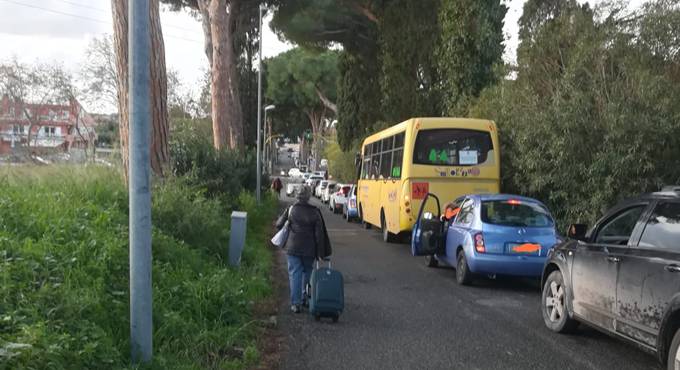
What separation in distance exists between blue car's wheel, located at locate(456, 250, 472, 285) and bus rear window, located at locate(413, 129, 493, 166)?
187 inches

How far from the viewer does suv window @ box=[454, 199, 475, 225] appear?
11.1 m

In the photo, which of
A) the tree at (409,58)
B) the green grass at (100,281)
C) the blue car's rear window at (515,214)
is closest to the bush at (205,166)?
the green grass at (100,281)

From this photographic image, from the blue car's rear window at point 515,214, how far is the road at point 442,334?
3.54 feet

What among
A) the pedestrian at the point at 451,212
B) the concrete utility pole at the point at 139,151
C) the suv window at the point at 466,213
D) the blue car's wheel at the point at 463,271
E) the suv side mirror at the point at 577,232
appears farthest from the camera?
the pedestrian at the point at 451,212

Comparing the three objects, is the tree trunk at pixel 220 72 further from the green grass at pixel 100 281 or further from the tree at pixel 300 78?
the tree at pixel 300 78

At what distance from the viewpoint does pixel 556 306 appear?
7.64m

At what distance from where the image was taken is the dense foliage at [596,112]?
1211 cm

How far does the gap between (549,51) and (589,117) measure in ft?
13.4

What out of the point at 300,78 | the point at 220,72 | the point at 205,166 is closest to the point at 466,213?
the point at 205,166

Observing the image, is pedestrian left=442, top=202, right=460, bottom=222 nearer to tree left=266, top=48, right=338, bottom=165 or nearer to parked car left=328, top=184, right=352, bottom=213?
parked car left=328, top=184, right=352, bottom=213

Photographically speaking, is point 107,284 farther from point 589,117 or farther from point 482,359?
point 589,117

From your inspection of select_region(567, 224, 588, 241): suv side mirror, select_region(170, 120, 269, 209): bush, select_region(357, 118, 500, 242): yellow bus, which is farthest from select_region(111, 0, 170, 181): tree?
select_region(567, 224, 588, 241): suv side mirror

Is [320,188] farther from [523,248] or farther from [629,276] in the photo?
[629,276]

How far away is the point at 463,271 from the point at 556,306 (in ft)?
10.6
